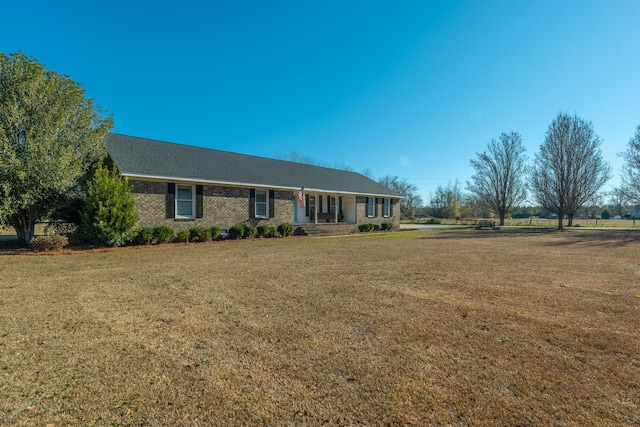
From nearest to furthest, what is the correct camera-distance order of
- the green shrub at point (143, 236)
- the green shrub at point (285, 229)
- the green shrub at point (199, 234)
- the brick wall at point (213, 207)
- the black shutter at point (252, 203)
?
1. the green shrub at point (143, 236)
2. the brick wall at point (213, 207)
3. the green shrub at point (199, 234)
4. the black shutter at point (252, 203)
5. the green shrub at point (285, 229)

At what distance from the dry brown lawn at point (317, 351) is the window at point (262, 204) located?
35.6ft

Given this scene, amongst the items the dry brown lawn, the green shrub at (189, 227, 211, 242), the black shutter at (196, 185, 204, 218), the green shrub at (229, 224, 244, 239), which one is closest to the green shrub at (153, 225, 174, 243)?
the green shrub at (189, 227, 211, 242)

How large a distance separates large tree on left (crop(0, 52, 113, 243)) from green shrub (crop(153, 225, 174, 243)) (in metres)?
3.33

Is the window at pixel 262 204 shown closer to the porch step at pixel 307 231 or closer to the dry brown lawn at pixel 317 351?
the porch step at pixel 307 231

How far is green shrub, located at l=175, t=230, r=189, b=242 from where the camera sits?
44.4 ft

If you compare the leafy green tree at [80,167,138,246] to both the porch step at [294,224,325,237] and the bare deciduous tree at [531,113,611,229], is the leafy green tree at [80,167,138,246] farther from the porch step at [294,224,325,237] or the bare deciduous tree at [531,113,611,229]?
the bare deciduous tree at [531,113,611,229]

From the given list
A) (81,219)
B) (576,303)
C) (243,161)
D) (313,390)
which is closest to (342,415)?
(313,390)

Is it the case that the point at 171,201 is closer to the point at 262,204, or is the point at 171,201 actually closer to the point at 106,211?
the point at 106,211

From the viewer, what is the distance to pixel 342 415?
7.52ft

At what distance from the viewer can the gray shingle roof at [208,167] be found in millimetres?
13918

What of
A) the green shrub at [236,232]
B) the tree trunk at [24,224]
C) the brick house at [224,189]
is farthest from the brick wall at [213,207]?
the tree trunk at [24,224]

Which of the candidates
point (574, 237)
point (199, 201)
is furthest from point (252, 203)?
point (574, 237)

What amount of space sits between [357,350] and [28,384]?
2967mm

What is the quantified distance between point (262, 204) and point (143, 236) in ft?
21.8
